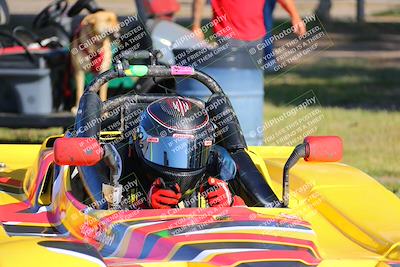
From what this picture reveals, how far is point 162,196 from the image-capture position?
17.8 ft

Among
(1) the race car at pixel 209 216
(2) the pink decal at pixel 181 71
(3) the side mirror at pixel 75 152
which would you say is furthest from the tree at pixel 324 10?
(3) the side mirror at pixel 75 152

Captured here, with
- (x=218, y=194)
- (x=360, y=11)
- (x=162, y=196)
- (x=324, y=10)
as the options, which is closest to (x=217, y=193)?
(x=218, y=194)

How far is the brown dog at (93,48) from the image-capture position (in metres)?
10.4

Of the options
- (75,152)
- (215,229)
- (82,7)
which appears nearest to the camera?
(215,229)

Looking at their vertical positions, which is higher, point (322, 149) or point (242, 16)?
point (242, 16)

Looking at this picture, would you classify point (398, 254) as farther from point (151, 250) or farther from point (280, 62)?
point (280, 62)

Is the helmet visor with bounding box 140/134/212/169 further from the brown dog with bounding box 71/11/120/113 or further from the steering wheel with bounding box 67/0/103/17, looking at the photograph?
the steering wheel with bounding box 67/0/103/17

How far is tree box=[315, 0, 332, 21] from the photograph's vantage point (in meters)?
24.5

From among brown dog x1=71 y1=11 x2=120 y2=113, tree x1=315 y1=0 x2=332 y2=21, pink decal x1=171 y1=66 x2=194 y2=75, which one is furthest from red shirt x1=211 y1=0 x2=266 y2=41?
tree x1=315 y1=0 x2=332 y2=21

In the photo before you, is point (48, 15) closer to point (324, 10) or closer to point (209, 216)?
→ point (209, 216)

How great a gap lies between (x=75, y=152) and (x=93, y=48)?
5.32 m

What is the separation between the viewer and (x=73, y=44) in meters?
10.6

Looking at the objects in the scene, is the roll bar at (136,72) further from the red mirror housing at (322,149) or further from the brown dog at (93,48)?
the brown dog at (93,48)

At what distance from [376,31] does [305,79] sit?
7.37m
